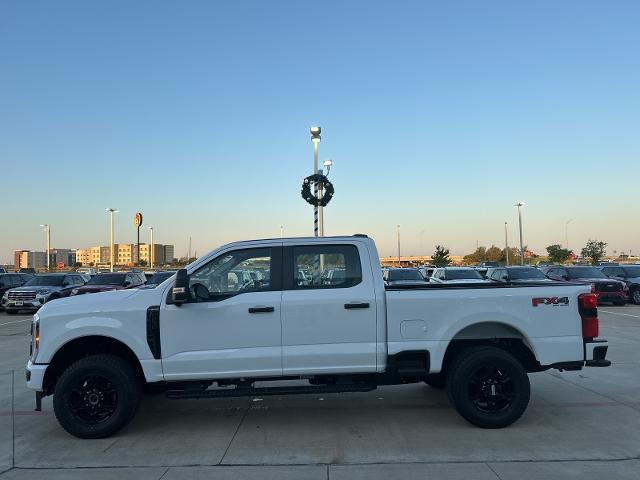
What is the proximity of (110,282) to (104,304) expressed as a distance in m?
16.1

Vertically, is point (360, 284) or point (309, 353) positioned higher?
point (360, 284)

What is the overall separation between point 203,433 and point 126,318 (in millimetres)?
1522

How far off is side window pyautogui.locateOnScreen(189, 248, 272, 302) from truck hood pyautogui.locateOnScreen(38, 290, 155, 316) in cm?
47

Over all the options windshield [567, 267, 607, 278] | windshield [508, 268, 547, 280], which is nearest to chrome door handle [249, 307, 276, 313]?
windshield [508, 268, 547, 280]

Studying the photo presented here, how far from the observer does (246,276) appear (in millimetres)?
6301

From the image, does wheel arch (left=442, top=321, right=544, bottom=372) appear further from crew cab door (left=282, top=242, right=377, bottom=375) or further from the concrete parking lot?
crew cab door (left=282, top=242, right=377, bottom=375)

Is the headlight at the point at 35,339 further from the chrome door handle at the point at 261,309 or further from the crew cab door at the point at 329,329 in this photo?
the crew cab door at the point at 329,329

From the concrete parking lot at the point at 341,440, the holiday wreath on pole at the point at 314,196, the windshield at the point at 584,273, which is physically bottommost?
the concrete parking lot at the point at 341,440

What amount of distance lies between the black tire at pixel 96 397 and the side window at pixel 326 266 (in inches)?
81.7

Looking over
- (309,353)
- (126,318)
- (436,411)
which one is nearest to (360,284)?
(309,353)

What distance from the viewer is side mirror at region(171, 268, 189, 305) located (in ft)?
19.4

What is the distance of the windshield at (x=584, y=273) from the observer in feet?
75.9

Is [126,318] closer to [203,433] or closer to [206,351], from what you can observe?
[206,351]

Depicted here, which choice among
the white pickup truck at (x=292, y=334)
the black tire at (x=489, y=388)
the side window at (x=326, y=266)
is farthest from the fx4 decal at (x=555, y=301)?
the side window at (x=326, y=266)
